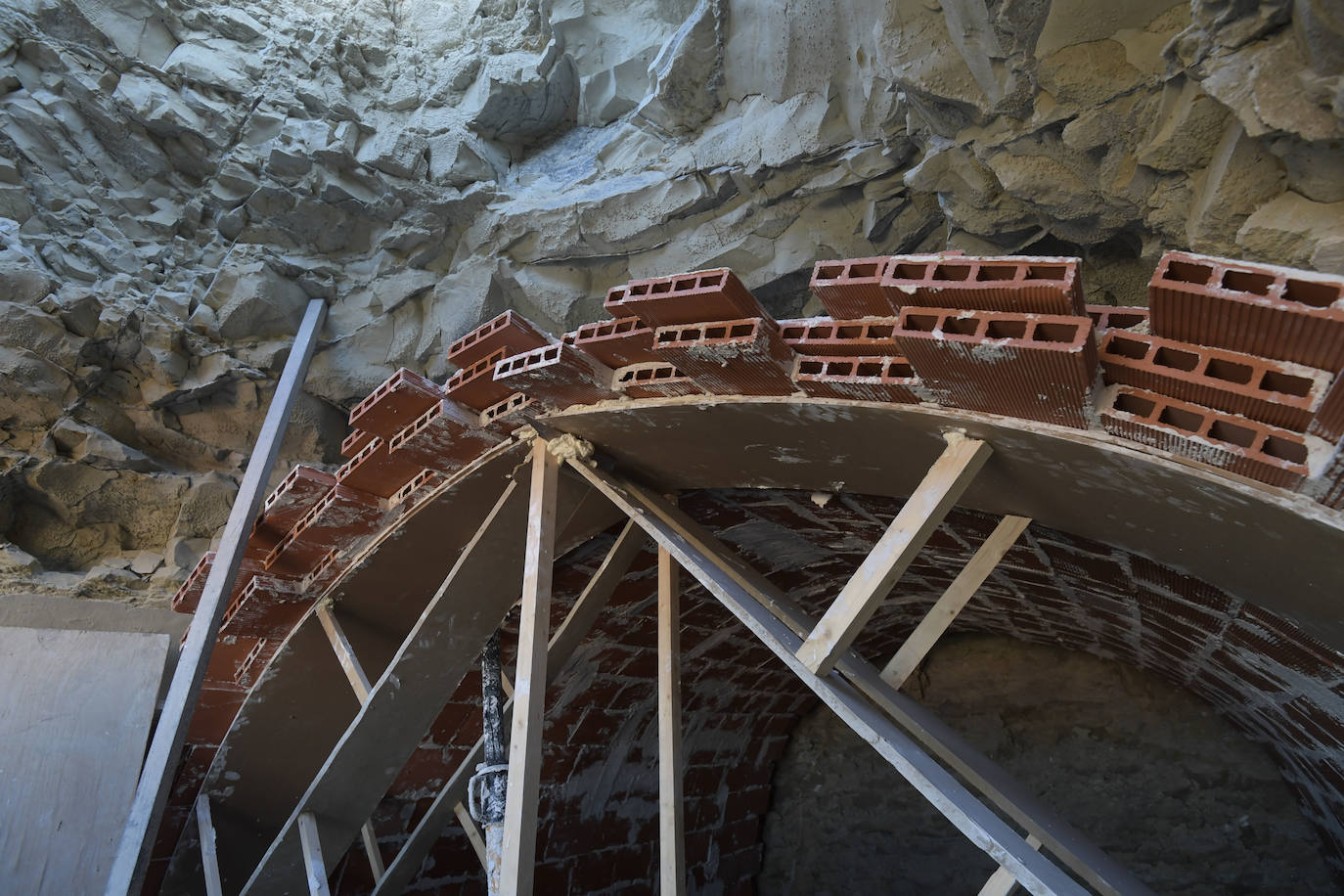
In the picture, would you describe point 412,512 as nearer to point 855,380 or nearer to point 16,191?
point 855,380

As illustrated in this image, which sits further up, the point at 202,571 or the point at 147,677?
the point at 202,571

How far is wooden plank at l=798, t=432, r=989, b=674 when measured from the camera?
2.58 metres

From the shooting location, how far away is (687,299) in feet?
9.45

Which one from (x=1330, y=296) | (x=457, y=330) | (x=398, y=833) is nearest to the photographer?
(x=1330, y=296)

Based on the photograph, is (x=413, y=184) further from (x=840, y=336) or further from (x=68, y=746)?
(x=840, y=336)

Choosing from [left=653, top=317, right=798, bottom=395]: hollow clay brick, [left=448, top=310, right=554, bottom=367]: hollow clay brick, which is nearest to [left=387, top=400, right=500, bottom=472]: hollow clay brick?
[left=448, top=310, right=554, bottom=367]: hollow clay brick

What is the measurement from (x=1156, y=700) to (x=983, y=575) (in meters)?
4.48

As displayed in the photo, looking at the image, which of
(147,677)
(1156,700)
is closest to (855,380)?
(147,677)

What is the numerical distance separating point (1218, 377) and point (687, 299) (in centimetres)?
152

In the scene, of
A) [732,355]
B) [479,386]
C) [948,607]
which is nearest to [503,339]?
[479,386]

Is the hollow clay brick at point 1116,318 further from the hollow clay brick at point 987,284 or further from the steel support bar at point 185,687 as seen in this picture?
the steel support bar at point 185,687

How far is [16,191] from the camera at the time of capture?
727 centimetres

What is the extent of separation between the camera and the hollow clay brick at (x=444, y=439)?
157 inches

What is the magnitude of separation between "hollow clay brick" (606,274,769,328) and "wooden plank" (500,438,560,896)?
92 centimetres
